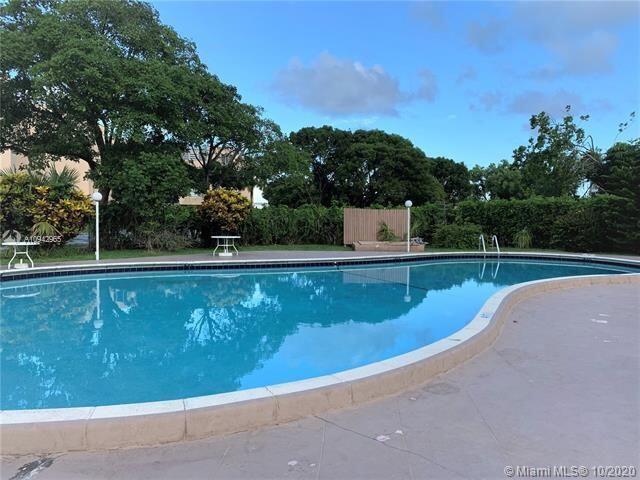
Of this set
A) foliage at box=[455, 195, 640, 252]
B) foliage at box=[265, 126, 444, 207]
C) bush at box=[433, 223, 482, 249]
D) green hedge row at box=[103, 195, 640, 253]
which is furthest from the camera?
foliage at box=[265, 126, 444, 207]

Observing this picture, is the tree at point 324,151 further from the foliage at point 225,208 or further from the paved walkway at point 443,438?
the paved walkway at point 443,438

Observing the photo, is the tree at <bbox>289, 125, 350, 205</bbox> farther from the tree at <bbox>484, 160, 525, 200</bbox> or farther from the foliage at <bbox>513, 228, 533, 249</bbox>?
the foliage at <bbox>513, 228, 533, 249</bbox>

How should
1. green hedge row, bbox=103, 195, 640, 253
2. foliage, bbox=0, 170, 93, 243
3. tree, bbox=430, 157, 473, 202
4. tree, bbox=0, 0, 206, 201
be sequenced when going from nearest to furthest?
foliage, bbox=0, 170, 93, 243
tree, bbox=0, 0, 206, 201
green hedge row, bbox=103, 195, 640, 253
tree, bbox=430, 157, 473, 202

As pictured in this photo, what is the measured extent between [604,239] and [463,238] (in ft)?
17.0

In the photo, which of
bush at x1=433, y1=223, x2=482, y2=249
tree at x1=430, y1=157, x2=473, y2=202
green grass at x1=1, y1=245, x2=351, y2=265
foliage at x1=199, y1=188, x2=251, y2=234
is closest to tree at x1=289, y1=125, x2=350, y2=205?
tree at x1=430, y1=157, x2=473, y2=202

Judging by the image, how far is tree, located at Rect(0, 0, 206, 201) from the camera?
1341cm

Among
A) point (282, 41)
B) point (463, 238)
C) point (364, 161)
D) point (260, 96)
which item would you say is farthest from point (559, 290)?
point (364, 161)

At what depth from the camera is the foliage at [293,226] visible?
18859mm

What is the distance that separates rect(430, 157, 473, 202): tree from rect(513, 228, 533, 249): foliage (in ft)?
62.3

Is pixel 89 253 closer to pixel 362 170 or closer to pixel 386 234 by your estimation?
pixel 386 234

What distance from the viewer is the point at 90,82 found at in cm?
1351

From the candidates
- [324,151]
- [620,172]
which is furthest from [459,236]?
[324,151]

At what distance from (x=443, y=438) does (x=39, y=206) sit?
13.5 meters

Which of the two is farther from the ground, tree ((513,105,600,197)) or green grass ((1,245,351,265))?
tree ((513,105,600,197))
